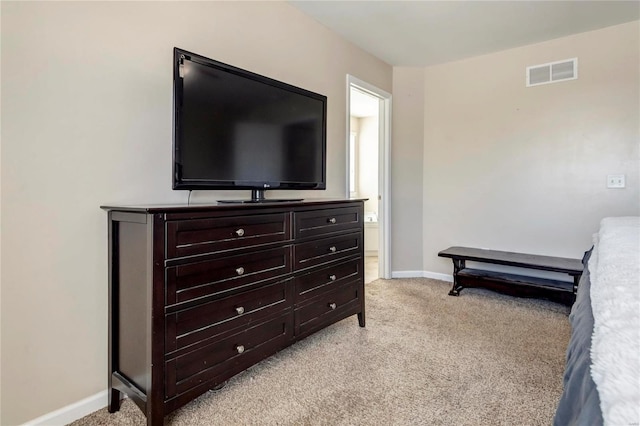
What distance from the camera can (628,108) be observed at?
2979 mm

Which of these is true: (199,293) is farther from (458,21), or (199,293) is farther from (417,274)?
(417,274)

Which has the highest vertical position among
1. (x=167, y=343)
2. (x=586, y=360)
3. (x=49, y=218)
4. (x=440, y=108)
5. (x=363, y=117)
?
(x=363, y=117)

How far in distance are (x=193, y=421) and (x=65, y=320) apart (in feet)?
2.41

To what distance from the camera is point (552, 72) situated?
329 centimetres

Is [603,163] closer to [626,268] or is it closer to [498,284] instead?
[498,284]

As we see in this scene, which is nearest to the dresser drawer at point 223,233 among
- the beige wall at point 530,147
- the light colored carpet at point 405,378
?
the light colored carpet at point 405,378

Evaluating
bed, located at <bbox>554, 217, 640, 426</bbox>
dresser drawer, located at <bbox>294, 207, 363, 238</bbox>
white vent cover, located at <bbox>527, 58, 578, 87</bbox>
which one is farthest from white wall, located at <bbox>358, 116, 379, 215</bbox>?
bed, located at <bbox>554, 217, 640, 426</bbox>

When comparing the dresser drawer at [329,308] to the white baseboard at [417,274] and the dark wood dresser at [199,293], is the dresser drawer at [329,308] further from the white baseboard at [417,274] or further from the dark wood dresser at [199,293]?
the white baseboard at [417,274]

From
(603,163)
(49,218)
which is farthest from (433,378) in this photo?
(603,163)

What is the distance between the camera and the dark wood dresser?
1412 millimetres

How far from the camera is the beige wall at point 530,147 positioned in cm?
303

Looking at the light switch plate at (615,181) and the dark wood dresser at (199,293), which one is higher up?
the light switch plate at (615,181)

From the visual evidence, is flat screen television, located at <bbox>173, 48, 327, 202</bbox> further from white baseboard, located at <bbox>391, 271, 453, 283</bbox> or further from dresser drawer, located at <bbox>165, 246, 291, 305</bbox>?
white baseboard, located at <bbox>391, 271, 453, 283</bbox>

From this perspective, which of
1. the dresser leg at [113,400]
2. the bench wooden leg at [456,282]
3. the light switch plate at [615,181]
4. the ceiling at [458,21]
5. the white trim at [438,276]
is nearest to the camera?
the dresser leg at [113,400]
